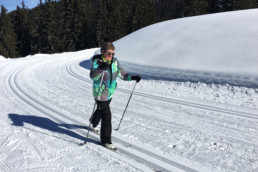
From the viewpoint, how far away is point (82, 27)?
140 ft

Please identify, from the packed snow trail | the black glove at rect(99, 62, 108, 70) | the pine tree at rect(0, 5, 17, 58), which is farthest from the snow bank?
the pine tree at rect(0, 5, 17, 58)

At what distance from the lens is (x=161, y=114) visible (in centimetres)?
510

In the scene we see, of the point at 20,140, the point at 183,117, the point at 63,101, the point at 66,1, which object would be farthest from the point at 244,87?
the point at 66,1

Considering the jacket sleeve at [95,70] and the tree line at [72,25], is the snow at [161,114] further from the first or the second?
the tree line at [72,25]

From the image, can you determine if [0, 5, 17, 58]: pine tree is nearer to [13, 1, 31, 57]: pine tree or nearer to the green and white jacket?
[13, 1, 31, 57]: pine tree

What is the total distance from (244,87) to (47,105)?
6.15 meters

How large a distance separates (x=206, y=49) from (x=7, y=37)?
1662 inches

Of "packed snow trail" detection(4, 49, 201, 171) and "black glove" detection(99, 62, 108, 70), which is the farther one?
"black glove" detection(99, 62, 108, 70)

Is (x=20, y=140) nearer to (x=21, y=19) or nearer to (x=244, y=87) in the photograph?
(x=244, y=87)

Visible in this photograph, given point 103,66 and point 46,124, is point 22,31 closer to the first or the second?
point 46,124

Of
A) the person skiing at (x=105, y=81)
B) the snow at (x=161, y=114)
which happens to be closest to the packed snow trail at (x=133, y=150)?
the snow at (x=161, y=114)

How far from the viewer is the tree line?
38156 mm

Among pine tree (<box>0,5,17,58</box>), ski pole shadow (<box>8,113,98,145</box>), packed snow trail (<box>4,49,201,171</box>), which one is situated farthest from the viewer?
pine tree (<box>0,5,17,58</box>)

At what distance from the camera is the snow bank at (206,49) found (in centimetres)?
757
